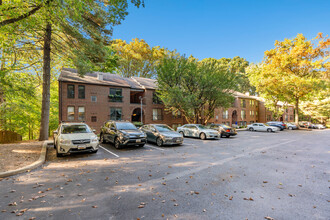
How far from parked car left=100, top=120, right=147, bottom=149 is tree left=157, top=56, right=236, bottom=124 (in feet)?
32.0

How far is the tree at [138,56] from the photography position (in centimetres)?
3341

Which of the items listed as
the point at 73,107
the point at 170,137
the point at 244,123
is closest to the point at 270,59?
the point at 244,123

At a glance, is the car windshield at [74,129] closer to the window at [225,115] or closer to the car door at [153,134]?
the car door at [153,134]

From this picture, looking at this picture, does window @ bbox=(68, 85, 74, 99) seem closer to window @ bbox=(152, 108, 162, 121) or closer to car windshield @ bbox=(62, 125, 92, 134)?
window @ bbox=(152, 108, 162, 121)

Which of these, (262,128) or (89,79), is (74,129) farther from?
(262,128)

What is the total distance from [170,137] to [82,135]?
549 centimetres

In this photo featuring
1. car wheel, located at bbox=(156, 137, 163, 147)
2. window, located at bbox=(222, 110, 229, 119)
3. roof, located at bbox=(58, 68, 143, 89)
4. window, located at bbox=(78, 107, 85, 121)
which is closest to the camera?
car wheel, located at bbox=(156, 137, 163, 147)

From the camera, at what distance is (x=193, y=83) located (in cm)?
2097

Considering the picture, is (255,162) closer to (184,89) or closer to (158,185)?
(158,185)

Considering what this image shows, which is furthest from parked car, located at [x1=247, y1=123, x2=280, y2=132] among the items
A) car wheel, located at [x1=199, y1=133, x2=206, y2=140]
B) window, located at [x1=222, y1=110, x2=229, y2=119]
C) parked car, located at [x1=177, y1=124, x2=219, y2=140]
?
car wheel, located at [x1=199, y1=133, x2=206, y2=140]

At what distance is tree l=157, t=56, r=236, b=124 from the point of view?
19656mm

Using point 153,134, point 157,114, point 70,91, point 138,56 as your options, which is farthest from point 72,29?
point 138,56

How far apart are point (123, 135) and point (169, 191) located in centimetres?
614

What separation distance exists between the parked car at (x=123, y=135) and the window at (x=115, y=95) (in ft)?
41.8
